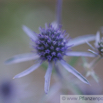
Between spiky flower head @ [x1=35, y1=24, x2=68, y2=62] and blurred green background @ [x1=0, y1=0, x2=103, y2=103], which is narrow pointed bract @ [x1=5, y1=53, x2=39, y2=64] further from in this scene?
blurred green background @ [x1=0, y1=0, x2=103, y2=103]

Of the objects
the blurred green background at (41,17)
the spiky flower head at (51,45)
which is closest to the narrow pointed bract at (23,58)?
the spiky flower head at (51,45)

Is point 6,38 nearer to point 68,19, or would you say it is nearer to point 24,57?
point 68,19

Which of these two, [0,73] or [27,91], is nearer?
[27,91]

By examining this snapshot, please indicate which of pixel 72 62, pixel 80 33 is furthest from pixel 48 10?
pixel 72 62

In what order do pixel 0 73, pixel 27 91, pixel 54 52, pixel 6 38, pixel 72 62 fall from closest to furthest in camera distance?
pixel 54 52 < pixel 72 62 < pixel 27 91 < pixel 0 73 < pixel 6 38

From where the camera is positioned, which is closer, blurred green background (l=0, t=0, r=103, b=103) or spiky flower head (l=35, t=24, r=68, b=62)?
spiky flower head (l=35, t=24, r=68, b=62)

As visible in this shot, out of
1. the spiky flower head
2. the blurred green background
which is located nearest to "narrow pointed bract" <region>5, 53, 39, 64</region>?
the spiky flower head

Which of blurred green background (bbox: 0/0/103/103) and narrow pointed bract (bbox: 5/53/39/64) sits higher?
blurred green background (bbox: 0/0/103/103)

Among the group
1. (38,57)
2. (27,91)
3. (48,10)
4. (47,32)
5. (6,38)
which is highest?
(48,10)

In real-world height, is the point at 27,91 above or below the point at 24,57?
below
